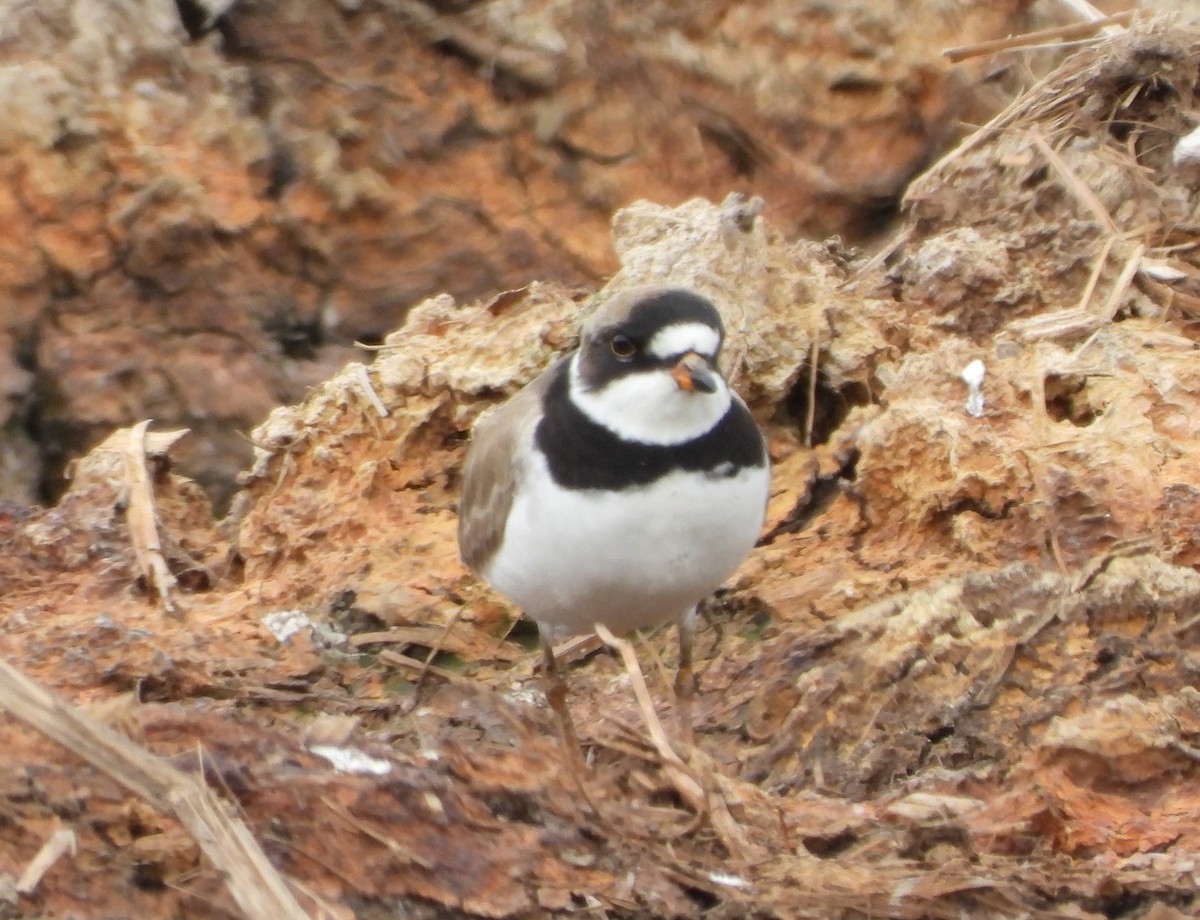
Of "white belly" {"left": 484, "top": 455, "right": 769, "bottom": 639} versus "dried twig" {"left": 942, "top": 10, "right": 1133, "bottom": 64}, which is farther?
"dried twig" {"left": 942, "top": 10, "right": 1133, "bottom": 64}

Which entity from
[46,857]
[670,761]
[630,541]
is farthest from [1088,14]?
[46,857]

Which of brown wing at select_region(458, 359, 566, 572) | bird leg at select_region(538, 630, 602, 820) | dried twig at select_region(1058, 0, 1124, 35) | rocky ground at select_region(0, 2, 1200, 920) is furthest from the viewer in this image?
dried twig at select_region(1058, 0, 1124, 35)

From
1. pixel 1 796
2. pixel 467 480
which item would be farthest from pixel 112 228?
pixel 1 796

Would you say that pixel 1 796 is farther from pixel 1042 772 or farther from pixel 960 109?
pixel 960 109

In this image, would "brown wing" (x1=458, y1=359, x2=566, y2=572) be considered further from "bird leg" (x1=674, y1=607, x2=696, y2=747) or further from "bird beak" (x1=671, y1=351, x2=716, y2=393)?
"bird leg" (x1=674, y1=607, x2=696, y2=747)

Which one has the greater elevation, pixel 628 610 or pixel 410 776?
pixel 410 776

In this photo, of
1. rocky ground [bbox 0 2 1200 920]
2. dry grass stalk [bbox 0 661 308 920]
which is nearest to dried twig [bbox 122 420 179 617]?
rocky ground [bbox 0 2 1200 920]

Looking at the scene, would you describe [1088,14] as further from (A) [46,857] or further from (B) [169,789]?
(A) [46,857]
